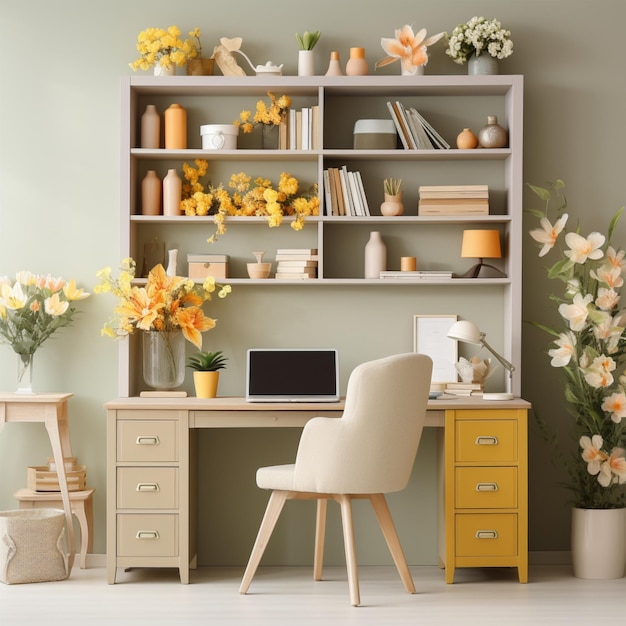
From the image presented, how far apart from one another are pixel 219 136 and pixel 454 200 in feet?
→ 3.60

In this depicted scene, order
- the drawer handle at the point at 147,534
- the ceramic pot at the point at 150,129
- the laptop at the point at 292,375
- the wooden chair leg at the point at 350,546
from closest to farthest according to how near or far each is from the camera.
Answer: the wooden chair leg at the point at 350,546 → the drawer handle at the point at 147,534 → the laptop at the point at 292,375 → the ceramic pot at the point at 150,129

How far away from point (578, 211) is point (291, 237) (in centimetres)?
134

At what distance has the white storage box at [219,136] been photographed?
4398mm

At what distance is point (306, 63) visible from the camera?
14.4ft

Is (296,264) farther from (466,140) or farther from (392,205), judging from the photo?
(466,140)

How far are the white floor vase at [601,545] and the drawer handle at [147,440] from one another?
6.10 ft

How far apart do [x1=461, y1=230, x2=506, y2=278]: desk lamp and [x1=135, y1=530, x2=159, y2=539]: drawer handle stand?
1.78 metres

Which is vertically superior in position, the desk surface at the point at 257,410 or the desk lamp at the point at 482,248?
the desk lamp at the point at 482,248

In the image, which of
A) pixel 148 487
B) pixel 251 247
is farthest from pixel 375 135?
pixel 148 487

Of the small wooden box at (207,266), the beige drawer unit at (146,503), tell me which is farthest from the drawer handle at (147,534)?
the small wooden box at (207,266)

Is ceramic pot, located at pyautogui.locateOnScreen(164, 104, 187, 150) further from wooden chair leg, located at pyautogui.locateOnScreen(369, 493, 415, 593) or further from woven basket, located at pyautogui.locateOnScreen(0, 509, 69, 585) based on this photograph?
wooden chair leg, located at pyautogui.locateOnScreen(369, 493, 415, 593)

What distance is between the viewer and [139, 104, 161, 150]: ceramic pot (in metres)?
4.44

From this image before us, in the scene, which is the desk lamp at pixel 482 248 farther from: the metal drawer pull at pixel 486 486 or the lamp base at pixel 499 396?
the metal drawer pull at pixel 486 486

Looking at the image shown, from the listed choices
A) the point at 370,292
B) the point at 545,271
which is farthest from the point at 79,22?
the point at 545,271
